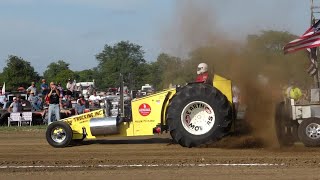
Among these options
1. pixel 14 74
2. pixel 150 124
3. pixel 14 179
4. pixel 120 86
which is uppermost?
pixel 14 74

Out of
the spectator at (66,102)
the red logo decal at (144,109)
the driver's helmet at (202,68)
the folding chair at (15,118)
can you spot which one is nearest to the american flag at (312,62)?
the driver's helmet at (202,68)

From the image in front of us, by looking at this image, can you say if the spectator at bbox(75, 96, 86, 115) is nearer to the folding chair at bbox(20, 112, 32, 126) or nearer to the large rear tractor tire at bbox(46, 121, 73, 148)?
the folding chair at bbox(20, 112, 32, 126)

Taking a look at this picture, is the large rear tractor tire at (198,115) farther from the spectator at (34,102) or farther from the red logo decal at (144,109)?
the spectator at (34,102)

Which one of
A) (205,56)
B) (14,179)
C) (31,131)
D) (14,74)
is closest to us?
(14,179)

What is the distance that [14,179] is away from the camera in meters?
7.18

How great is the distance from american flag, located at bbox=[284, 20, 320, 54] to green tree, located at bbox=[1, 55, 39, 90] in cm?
5432

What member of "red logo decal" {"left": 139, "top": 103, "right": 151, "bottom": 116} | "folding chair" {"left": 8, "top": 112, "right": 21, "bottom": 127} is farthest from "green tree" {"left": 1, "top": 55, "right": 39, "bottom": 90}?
"red logo decal" {"left": 139, "top": 103, "right": 151, "bottom": 116}

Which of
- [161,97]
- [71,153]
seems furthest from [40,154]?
[161,97]

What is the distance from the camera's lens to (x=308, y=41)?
46.4ft

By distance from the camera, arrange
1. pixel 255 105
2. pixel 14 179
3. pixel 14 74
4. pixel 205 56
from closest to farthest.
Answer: pixel 14 179, pixel 255 105, pixel 205 56, pixel 14 74

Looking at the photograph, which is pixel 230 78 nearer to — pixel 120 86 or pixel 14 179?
pixel 120 86

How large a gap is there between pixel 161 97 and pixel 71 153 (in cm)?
208

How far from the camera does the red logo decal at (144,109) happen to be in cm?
1040

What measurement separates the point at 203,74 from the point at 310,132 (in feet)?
7.76
